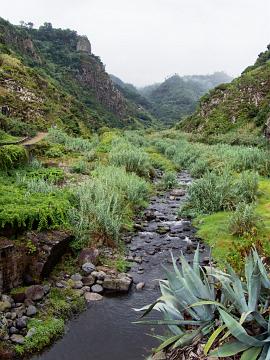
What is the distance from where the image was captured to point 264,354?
448 centimetres

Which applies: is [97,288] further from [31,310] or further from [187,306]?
[187,306]

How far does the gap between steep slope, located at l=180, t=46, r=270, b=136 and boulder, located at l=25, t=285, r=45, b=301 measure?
4198 centimetres

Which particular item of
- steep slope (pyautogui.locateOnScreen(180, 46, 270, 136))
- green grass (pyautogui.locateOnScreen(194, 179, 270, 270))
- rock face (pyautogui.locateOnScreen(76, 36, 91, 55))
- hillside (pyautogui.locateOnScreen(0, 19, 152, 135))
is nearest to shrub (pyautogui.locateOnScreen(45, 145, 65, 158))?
hillside (pyautogui.locateOnScreen(0, 19, 152, 135))

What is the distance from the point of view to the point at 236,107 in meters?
57.1

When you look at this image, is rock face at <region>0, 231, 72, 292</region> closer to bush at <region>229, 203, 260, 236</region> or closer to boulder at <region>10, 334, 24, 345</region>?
boulder at <region>10, 334, 24, 345</region>

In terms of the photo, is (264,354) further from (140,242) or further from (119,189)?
(119,189)

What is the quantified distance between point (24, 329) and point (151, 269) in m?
3.53

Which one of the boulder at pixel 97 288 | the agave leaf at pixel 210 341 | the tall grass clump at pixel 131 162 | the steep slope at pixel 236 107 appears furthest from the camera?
the steep slope at pixel 236 107

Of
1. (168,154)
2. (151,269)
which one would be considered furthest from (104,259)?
(168,154)

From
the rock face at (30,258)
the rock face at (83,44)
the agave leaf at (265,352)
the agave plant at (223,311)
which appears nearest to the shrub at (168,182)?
the rock face at (30,258)

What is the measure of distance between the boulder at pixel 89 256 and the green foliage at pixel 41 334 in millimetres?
2180

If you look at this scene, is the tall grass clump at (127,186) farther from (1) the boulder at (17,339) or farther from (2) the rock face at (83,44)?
(2) the rock face at (83,44)

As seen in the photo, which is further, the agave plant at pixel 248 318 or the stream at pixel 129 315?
the stream at pixel 129 315

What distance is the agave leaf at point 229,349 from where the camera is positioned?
443 cm
